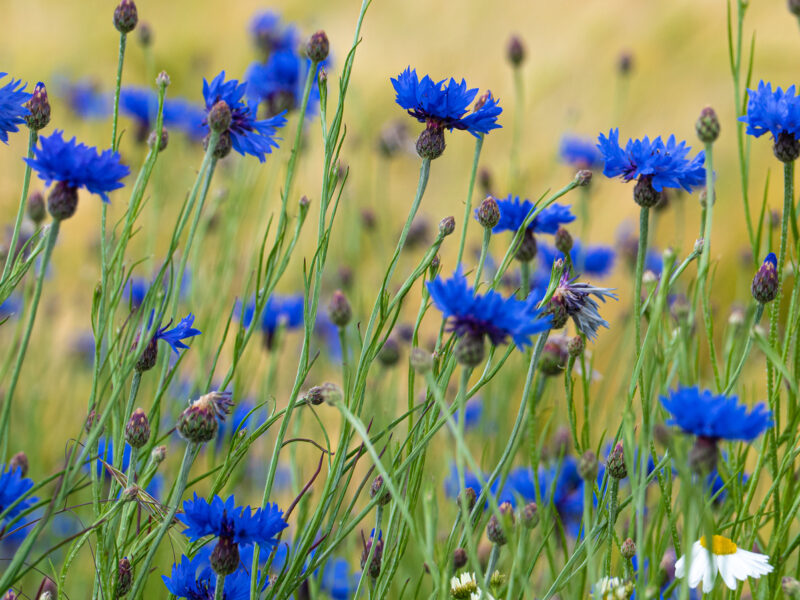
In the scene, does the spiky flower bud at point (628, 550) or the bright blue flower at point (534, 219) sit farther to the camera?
the bright blue flower at point (534, 219)

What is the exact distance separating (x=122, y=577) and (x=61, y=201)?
0.27 metres

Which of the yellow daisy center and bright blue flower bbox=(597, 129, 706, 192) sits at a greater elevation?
bright blue flower bbox=(597, 129, 706, 192)

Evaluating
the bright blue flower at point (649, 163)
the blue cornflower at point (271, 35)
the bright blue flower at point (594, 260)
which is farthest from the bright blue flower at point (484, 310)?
the blue cornflower at point (271, 35)

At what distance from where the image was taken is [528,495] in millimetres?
1073

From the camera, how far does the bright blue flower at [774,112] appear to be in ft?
2.19

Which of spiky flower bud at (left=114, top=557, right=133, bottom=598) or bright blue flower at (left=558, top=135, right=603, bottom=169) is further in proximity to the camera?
bright blue flower at (left=558, top=135, right=603, bottom=169)

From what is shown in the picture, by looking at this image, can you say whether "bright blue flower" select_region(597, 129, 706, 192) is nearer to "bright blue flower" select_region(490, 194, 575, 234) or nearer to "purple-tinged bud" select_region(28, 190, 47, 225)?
"bright blue flower" select_region(490, 194, 575, 234)

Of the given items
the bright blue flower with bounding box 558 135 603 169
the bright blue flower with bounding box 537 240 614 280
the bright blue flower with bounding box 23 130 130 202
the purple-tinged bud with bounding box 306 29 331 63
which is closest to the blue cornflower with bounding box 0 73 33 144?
the bright blue flower with bounding box 23 130 130 202

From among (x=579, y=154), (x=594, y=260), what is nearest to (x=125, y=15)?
(x=594, y=260)

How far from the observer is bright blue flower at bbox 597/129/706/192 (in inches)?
26.9

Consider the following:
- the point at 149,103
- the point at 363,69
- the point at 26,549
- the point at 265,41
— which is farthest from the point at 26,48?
the point at 26,549

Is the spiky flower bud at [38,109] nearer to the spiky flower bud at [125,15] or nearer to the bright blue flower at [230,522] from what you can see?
the spiky flower bud at [125,15]

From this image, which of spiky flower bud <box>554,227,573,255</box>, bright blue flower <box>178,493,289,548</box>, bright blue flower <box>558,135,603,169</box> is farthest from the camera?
bright blue flower <box>558,135,603,169</box>

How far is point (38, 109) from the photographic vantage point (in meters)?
0.65
